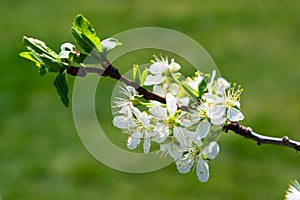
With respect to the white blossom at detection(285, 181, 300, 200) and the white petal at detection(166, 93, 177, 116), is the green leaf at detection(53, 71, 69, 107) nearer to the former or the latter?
the white petal at detection(166, 93, 177, 116)

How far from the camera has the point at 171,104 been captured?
2.28 feet

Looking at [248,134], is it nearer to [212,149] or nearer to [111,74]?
[212,149]

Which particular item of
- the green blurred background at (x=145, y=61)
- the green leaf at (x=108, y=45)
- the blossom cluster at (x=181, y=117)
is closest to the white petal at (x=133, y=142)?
the blossom cluster at (x=181, y=117)

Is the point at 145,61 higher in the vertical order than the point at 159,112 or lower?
higher

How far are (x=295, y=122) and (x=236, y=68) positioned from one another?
55 centimetres

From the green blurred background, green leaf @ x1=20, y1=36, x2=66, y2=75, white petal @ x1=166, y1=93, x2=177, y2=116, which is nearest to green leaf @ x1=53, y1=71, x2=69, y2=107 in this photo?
green leaf @ x1=20, y1=36, x2=66, y2=75

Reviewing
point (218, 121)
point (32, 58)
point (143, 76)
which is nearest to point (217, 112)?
point (218, 121)

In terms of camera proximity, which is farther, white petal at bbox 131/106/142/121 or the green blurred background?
the green blurred background

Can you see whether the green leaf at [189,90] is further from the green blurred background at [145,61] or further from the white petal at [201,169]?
the green blurred background at [145,61]

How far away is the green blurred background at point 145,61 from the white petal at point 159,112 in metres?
1.80

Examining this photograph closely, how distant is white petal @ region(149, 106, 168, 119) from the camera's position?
2.28ft

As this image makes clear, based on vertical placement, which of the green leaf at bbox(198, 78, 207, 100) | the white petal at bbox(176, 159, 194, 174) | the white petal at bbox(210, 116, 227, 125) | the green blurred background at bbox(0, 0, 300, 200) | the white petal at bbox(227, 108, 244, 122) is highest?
the green blurred background at bbox(0, 0, 300, 200)

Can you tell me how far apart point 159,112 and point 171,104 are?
0.05ft

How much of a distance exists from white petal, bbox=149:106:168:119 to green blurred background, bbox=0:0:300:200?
1800mm
